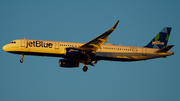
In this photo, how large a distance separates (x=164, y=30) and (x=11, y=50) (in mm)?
30174

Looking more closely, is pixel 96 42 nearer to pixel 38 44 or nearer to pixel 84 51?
pixel 84 51

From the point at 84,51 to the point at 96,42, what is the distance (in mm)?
3033

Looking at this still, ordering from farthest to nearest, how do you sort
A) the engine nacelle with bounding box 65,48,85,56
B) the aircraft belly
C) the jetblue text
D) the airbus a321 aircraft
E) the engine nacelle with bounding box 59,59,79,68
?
the engine nacelle with bounding box 59,59,79,68 < the aircraft belly < the jetblue text < the airbus a321 aircraft < the engine nacelle with bounding box 65,48,85,56

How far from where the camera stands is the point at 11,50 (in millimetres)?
51469

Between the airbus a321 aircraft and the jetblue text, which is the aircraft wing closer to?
the airbus a321 aircraft

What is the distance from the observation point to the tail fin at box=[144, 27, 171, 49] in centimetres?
5839

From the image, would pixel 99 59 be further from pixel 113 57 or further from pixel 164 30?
pixel 164 30

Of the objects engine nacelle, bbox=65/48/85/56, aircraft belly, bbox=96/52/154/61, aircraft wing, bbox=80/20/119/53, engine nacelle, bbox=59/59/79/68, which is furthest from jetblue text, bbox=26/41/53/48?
aircraft belly, bbox=96/52/154/61

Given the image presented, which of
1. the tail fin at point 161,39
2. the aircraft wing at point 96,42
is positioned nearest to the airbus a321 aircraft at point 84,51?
the aircraft wing at point 96,42

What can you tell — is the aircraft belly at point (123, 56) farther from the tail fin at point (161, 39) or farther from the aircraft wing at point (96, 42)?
the tail fin at point (161, 39)

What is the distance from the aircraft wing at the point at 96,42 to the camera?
45925mm

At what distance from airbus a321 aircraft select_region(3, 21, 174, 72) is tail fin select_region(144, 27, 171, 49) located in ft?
Answer: 3.34

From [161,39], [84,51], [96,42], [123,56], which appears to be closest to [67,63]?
[84,51]

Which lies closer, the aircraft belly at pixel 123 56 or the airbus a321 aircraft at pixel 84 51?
the airbus a321 aircraft at pixel 84 51
